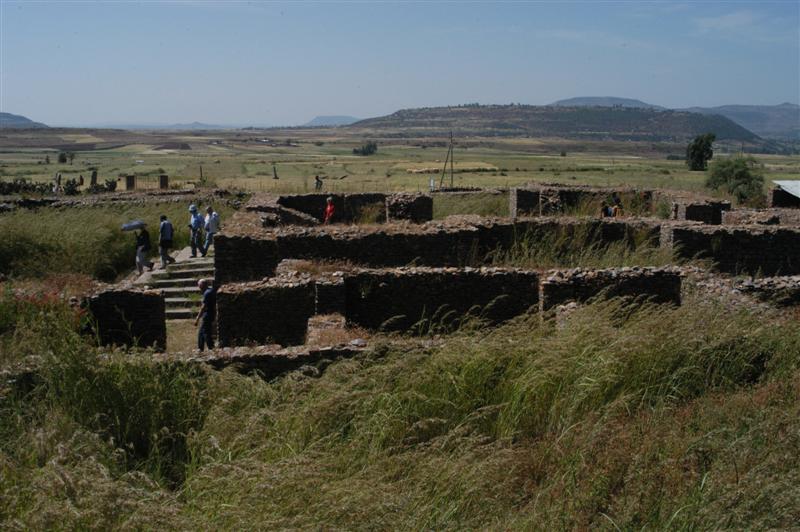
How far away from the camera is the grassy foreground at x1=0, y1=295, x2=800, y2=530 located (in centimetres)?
438

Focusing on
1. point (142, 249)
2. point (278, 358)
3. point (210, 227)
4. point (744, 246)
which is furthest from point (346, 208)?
point (278, 358)

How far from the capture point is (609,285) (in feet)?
31.5

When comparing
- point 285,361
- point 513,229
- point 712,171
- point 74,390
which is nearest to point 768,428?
point 285,361

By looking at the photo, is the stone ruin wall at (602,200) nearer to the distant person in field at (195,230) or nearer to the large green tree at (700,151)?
the distant person in field at (195,230)

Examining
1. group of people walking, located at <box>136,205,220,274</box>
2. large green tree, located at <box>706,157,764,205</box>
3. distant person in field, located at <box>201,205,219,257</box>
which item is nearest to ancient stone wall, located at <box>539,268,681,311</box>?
group of people walking, located at <box>136,205,220,274</box>

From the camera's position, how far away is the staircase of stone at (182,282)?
14461 mm

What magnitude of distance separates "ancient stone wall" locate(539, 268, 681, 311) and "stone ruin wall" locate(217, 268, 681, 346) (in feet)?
0.04

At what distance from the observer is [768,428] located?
520 cm

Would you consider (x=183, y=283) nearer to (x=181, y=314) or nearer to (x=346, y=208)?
(x=181, y=314)

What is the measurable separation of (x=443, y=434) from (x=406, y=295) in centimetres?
461

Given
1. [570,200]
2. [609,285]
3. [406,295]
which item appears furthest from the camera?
[570,200]

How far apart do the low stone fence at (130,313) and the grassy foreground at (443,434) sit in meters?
2.46

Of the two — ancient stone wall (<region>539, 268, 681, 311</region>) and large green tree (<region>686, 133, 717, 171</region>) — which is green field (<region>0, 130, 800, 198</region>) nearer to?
large green tree (<region>686, 133, 717, 171</region>)

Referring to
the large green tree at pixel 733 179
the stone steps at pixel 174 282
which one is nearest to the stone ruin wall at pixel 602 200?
the stone steps at pixel 174 282
